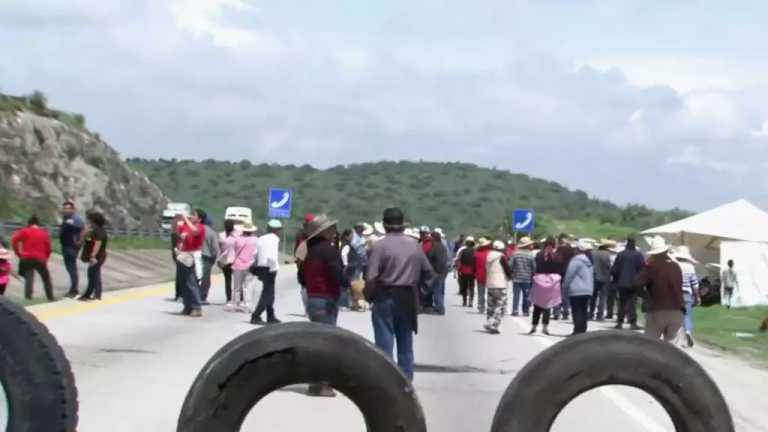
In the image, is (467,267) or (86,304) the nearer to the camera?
(86,304)

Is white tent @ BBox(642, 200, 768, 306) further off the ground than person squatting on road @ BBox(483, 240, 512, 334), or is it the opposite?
white tent @ BBox(642, 200, 768, 306)

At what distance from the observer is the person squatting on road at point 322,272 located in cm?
1448

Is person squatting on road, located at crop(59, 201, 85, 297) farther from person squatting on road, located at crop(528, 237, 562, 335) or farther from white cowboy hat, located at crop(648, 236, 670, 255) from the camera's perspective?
white cowboy hat, located at crop(648, 236, 670, 255)

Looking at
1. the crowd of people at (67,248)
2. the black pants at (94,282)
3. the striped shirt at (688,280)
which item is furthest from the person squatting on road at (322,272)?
the black pants at (94,282)

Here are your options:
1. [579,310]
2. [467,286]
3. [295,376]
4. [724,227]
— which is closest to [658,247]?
[579,310]

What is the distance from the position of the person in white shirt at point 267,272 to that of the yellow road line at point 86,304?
3.33 m

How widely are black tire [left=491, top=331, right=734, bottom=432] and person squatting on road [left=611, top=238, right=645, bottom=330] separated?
19.2 m

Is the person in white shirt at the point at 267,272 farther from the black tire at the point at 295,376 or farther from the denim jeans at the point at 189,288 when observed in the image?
the black tire at the point at 295,376

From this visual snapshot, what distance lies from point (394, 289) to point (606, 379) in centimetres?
612

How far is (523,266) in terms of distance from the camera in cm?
2880

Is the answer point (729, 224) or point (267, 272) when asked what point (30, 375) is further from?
point (729, 224)

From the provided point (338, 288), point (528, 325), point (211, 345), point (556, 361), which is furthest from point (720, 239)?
point (556, 361)

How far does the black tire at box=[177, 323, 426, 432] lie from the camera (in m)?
7.28

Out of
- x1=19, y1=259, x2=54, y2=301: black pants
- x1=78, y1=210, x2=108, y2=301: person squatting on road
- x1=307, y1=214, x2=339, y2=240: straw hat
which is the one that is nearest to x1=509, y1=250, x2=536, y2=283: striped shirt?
x1=78, y1=210, x2=108, y2=301: person squatting on road
